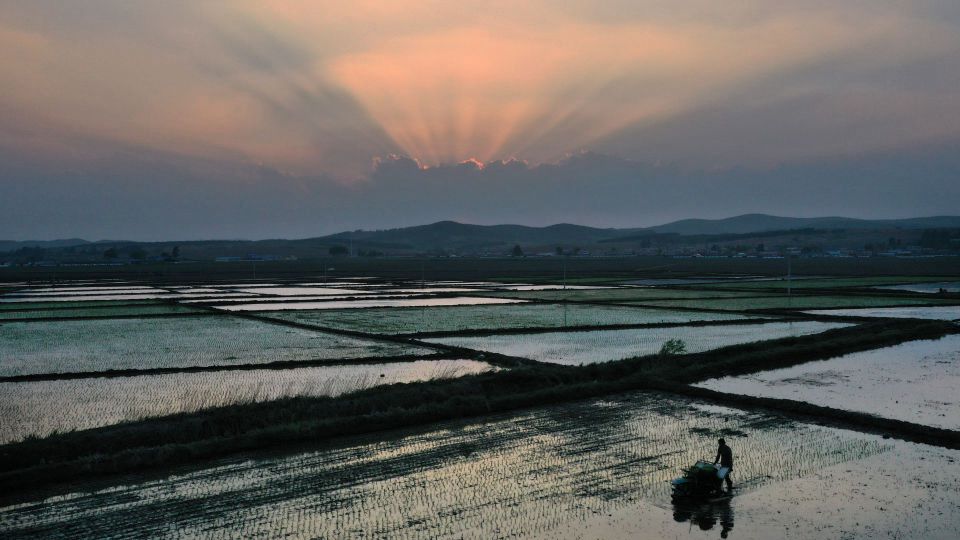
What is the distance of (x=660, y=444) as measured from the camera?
12750 mm

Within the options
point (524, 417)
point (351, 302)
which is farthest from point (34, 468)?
point (351, 302)

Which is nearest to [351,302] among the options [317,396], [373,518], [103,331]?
[103,331]

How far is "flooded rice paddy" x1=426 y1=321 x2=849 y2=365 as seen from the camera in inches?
907

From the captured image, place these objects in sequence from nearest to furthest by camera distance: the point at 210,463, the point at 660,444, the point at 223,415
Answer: the point at 210,463 → the point at 660,444 → the point at 223,415

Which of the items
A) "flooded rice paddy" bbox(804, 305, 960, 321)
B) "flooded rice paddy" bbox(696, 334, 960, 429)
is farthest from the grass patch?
"flooded rice paddy" bbox(804, 305, 960, 321)

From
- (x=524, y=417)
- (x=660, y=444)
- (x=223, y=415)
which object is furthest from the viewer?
(x=524, y=417)

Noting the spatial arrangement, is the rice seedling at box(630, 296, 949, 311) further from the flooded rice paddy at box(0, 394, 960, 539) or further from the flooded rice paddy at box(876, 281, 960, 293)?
the flooded rice paddy at box(0, 394, 960, 539)

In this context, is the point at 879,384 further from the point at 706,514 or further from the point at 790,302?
the point at 790,302

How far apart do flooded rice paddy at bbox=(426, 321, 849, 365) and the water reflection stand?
11289 mm

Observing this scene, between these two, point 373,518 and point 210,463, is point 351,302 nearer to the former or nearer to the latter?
point 210,463

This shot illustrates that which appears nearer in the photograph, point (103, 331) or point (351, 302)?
point (103, 331)

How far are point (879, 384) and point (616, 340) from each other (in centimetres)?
985

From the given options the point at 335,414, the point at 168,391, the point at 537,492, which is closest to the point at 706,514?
the point at 537,492

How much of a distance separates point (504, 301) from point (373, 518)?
35.8 meters
